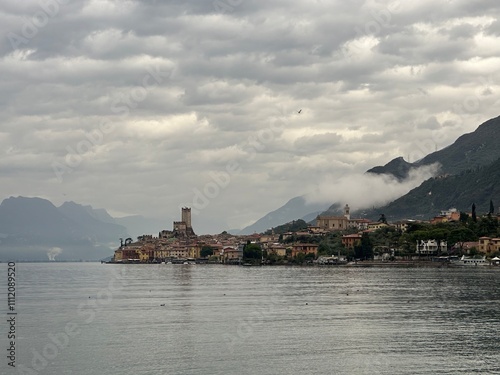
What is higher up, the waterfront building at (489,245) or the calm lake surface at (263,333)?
the waterfront building at (489,245)

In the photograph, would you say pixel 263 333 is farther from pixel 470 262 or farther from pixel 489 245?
pixel 489 245

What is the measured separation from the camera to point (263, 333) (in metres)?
54.1

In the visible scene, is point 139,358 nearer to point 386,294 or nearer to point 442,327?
point 442,327

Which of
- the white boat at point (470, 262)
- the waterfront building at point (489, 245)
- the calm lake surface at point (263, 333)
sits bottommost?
the calm lake surface at point (263, 333)

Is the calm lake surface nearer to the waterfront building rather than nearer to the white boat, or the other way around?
the white boat

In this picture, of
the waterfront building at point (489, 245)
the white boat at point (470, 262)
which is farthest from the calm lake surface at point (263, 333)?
the waterfront building at point (489, 245)

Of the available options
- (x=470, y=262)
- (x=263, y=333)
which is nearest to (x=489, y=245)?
(x=470, y=262)

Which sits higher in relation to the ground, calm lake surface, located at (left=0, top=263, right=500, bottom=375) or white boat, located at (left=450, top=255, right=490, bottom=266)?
white boat, located at (left=450, top=255, right=490, bottom=266)

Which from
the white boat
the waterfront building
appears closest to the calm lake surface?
A: the white boat

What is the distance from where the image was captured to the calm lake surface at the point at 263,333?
43.1m

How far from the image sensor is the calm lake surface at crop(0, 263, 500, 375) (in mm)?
43075

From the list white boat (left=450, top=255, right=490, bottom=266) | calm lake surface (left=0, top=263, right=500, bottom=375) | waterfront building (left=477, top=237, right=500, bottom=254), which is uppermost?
waterfront building (left=477, top=237, right=500, bottom=254)

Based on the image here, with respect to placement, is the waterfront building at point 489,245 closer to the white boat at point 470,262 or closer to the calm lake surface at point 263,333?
the white boat at point 470,262

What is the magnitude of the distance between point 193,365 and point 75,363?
6.62 m
